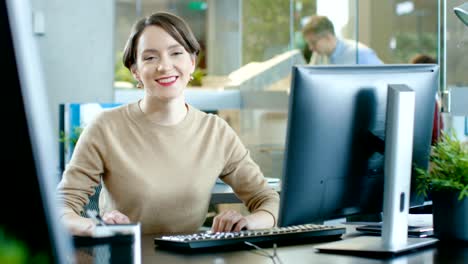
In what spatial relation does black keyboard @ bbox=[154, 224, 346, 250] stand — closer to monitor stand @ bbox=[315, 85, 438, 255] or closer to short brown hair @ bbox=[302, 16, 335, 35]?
monitor stand @ bbox=[315, 85, 438, 255]

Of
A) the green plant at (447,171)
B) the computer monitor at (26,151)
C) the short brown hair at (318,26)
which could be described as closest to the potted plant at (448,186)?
the green plant at (447,171)

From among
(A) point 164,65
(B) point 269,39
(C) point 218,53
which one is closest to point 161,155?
(A) point 164,65

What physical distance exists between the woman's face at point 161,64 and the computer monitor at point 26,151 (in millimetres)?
1820

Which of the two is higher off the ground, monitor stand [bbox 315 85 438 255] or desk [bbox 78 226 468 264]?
monitor stand [bbox 315 85 438 255]

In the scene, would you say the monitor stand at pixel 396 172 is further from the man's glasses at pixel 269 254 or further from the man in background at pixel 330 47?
the man in background at pixel 330 47

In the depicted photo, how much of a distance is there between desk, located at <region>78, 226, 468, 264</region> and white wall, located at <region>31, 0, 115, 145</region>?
5.06 metres

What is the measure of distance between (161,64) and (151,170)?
313 millimetres

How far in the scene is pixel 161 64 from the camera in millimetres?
2375

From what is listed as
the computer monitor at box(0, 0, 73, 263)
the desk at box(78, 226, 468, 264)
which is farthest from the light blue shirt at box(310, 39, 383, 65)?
the computer monitor at box(0, 0, 73, 263)

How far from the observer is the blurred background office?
6227mm

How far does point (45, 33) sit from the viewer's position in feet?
22.2

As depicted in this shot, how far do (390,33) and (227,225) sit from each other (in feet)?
12.4

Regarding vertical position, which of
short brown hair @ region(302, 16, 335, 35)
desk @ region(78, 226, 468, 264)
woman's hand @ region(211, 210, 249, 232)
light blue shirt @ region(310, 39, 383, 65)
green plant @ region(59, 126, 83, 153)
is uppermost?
short brown hair @ region(302, 16, 335, 35)

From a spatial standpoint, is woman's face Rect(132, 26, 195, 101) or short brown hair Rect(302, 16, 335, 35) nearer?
woman's face Rect(132, 26, 195, 101)
